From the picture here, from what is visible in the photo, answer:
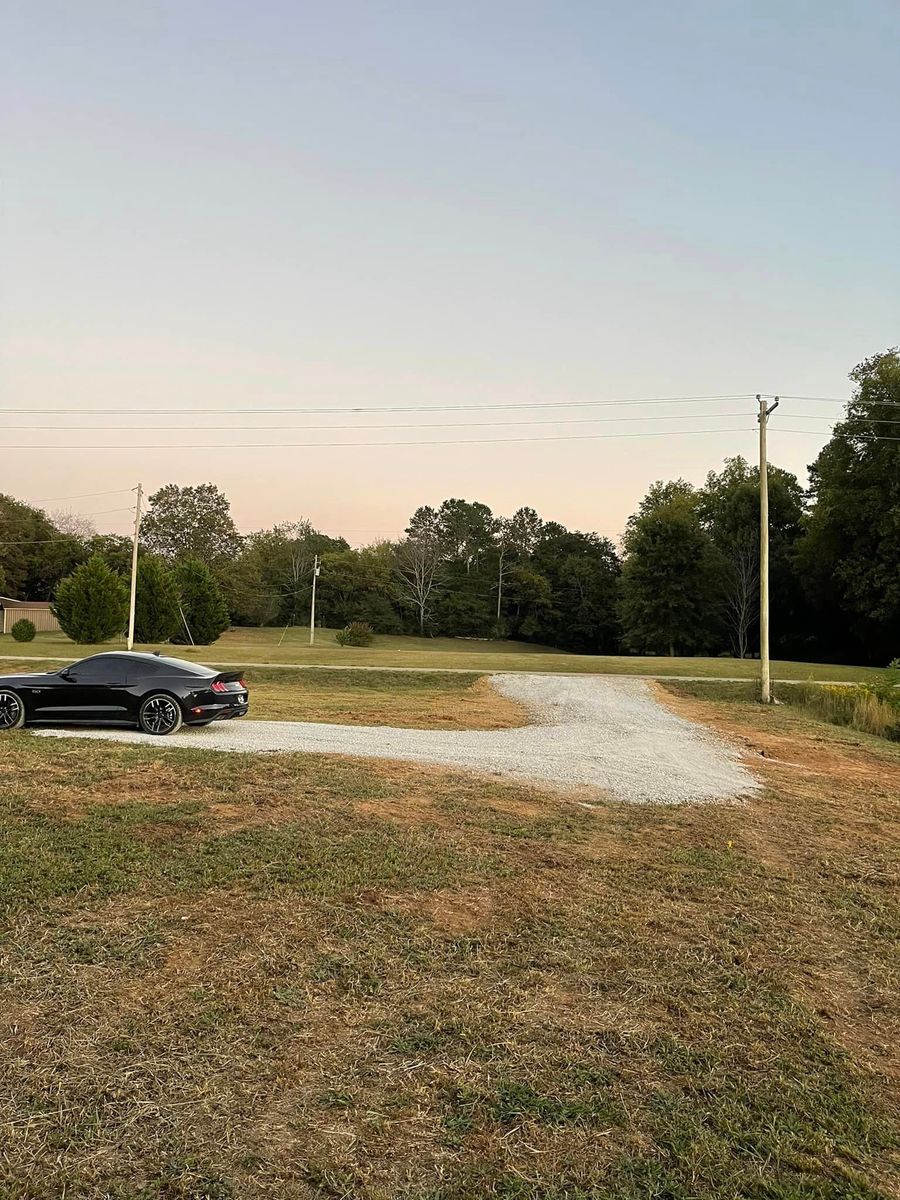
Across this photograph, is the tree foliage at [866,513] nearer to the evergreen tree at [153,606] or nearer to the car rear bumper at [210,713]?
Answer: the evergreen tree at [153,606]

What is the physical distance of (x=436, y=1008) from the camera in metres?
3.41

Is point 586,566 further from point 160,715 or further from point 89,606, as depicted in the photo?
point 160,715

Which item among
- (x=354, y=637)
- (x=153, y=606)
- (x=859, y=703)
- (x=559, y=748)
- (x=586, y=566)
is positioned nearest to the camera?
(x=559, y=748)

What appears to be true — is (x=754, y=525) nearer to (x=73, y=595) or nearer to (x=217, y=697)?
(x=73, y=595)

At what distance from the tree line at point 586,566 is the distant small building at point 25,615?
152 inches

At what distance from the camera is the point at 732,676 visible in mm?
26562

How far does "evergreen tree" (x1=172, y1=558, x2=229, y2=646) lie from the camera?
4478 cm

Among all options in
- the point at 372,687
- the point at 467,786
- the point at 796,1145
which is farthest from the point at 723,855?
the point at 372,687

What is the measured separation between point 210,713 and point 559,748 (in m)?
5.29

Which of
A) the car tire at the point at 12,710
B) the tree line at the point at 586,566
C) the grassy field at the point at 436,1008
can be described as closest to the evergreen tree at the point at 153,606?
the tree line at the point at 586,566

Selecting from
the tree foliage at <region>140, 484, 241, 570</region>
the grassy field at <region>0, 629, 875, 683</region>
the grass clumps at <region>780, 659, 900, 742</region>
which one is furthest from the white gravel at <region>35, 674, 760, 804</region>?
the tree foliage at <region>140, 484, 241, 570</region>

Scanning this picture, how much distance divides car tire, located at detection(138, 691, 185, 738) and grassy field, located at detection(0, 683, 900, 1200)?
4.63 m

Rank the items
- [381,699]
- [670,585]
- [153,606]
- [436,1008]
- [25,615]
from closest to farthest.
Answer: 1. [436,1008]
2. [381,699]
3. [153,606]
4. [25,615]
5. [670,585]

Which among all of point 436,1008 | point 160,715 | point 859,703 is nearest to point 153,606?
point 160,715
